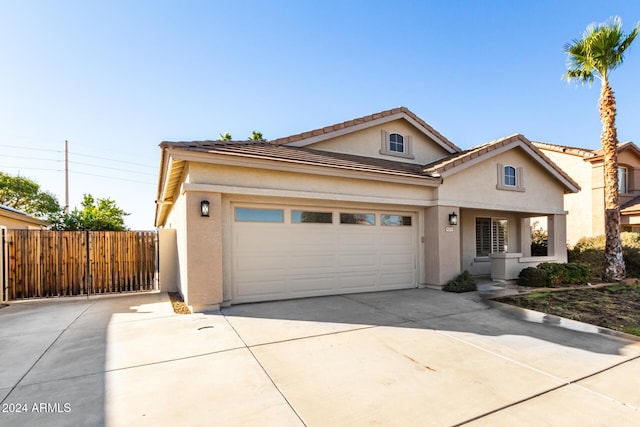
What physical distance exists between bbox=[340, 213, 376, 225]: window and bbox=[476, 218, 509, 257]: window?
6606mm

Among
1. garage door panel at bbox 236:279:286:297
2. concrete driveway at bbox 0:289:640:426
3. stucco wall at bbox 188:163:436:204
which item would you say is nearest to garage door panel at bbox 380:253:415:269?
stucco wall at bbox 188:163:436:204

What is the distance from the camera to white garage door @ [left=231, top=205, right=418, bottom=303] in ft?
25.6

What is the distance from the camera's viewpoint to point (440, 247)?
32.4ft

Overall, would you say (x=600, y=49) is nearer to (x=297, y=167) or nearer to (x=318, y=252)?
(x=297, y=167)

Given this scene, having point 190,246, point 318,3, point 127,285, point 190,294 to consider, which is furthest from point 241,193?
point 318,3

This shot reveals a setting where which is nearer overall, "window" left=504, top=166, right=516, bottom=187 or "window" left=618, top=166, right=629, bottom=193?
"window" left=504, top=166, right=516, bottom=187

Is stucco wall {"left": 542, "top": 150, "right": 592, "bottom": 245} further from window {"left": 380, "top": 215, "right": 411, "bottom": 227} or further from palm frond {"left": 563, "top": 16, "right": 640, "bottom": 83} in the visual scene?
window {"left": 380, "top": 215, "right": 411, "bottom": 227}

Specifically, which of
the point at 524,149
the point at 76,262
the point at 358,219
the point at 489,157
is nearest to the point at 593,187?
the point at 524,149

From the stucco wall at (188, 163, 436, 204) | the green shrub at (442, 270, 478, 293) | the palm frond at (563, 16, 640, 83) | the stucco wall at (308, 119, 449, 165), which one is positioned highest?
the palm frond at (563, 16, 640, 83)

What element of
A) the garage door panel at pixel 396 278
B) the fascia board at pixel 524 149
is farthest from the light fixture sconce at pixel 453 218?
the garage door panel at pixel 396 278

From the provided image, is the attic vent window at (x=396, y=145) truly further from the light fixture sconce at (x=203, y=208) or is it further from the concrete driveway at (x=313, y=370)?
the light fixture sconce at (x=203, y=208)

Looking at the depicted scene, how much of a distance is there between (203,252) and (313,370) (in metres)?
4.06

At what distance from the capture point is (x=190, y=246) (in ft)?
22.3

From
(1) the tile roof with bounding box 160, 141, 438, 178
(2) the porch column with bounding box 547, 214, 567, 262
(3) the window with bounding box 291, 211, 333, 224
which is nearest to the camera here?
(1) the tile roof with bounding box 160, 141, 438, 178
